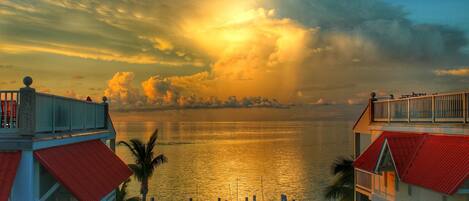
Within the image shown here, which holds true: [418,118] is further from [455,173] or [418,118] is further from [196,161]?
[196,161]

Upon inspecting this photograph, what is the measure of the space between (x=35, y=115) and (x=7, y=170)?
1.37m

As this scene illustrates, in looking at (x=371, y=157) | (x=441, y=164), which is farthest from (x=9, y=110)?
(x=371, y=157)

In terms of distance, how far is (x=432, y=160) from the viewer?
51.4 ft

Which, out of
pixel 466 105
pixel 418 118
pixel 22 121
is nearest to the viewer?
pixel 22 121

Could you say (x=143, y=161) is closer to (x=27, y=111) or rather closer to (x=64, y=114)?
(x=64, y=114)

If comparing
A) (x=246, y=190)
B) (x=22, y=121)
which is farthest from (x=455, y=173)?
(x=246, y=190)

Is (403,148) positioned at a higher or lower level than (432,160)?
higher

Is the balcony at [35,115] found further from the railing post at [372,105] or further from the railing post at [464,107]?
the railing post at [372,105]

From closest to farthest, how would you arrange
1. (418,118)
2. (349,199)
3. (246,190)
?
(418,118), (349,199), (246,190)

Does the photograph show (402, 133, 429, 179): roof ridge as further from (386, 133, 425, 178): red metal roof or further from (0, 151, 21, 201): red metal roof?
(0, 151, 21, 201): red metal roof

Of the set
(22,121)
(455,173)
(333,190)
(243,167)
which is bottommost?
(243,167)

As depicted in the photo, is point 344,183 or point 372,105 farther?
point 344,183

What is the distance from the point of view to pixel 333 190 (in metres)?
29.4

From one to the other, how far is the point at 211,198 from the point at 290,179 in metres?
19.4
